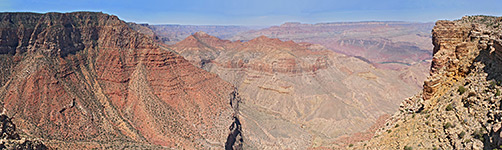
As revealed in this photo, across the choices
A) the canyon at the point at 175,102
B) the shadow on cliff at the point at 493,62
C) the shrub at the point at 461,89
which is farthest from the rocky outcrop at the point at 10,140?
the shadow on cliff at the point at 493,62

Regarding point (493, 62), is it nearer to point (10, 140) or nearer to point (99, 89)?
point (10, 140)

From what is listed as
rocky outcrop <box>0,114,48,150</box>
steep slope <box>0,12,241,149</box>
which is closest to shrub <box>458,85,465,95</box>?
rocky outcrop <box>0,114,48,150</box>

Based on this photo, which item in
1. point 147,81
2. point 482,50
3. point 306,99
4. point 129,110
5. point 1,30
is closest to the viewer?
point 482,50

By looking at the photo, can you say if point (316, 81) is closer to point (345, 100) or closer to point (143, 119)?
point (345, 100)

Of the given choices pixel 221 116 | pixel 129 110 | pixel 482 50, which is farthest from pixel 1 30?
pixel 482 50

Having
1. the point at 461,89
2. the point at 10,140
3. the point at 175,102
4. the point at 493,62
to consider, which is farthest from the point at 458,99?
the point at 175,102

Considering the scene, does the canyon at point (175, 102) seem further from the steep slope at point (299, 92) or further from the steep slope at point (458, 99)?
the steep slope at point (299, 92)
